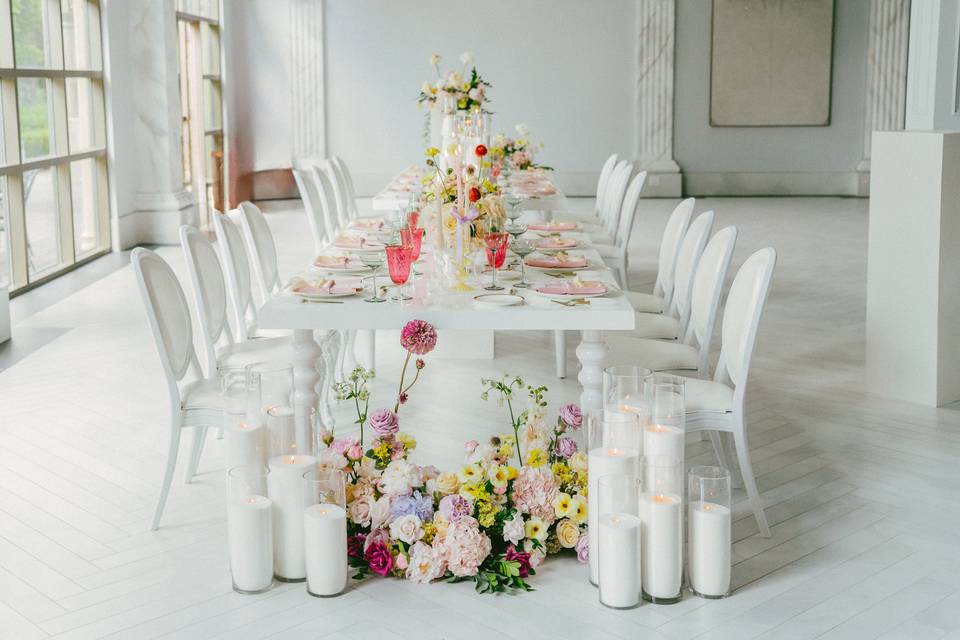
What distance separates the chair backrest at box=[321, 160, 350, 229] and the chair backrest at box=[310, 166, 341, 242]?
150 mm

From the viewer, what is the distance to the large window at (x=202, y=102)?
1103 cm

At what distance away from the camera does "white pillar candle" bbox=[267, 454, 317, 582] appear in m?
3.05

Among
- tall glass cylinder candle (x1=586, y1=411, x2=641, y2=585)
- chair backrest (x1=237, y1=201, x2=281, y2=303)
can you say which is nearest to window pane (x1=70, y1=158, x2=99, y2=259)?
chair backrest (x1=237, y1=201, x2=281, y2=303)

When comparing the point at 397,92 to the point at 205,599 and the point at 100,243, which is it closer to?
the point at 100,243

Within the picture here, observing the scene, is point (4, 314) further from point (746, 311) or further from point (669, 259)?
point (746, 311)

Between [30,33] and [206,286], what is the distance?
475 centimetres

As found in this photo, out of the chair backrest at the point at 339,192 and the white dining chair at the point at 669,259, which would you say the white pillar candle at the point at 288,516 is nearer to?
the white dining chair at the point at 669,259

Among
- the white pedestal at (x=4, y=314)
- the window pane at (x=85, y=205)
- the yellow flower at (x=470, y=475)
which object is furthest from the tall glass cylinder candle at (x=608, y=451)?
the window pane at (x=85, y=205)

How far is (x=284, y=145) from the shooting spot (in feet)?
45.0

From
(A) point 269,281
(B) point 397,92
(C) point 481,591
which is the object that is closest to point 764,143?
(B) point 397,92

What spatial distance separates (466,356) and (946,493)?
2.55 meters

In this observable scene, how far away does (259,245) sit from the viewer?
4715 mm

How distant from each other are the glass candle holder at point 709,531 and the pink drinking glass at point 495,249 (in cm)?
111

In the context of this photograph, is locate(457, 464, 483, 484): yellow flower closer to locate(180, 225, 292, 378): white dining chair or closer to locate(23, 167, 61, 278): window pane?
locate(180, 225, 292, 378): white dining chair
